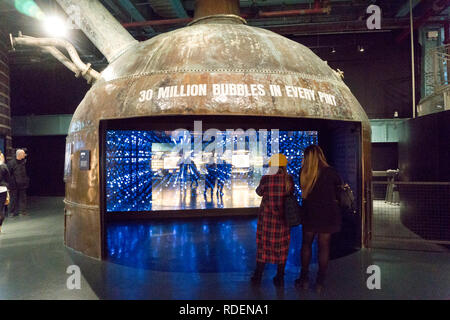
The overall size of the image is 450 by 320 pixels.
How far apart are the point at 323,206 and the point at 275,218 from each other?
684 mm

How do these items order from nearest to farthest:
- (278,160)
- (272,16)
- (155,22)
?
1. (278,160)
2. (272,16)
3. (155,22)

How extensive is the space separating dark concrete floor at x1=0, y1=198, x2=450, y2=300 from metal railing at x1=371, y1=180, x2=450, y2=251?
48 centimetres

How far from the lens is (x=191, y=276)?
15.6 ft

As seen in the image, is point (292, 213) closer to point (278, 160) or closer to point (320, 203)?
point (320, 203)

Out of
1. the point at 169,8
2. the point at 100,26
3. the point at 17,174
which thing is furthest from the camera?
the point at 169,8

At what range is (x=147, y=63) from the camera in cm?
557

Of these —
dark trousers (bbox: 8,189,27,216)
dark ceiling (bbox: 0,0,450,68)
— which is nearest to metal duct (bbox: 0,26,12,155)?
dark ceiling (bbox: 0,0,450,68)

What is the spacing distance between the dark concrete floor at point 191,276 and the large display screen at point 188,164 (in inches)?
144

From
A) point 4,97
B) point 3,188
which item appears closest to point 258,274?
point 3,188

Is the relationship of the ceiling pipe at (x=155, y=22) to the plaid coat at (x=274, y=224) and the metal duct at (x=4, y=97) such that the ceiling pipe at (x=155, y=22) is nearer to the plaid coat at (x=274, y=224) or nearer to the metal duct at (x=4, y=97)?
the metal duct at (x=4, y=97)

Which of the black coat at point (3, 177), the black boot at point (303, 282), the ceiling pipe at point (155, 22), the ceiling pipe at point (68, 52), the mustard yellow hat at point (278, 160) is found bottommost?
the black boot at point (303, 282)

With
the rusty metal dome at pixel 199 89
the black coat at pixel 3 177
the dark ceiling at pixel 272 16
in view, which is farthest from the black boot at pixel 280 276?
the dark ceiling at pixel 272 16

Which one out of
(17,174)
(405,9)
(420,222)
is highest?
(405,9)

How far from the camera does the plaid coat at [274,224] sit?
166 inches
